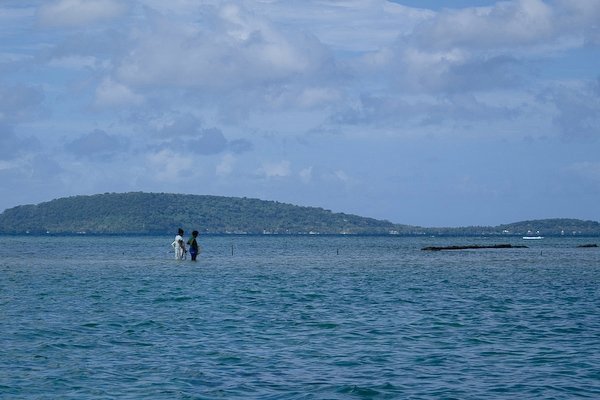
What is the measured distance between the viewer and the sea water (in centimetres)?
2166

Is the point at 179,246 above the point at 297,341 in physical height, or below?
above

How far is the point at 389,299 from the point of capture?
145 feet

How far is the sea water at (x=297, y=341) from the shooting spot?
21656mm

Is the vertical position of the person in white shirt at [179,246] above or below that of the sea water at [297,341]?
above

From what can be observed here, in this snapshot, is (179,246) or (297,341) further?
(179,246)

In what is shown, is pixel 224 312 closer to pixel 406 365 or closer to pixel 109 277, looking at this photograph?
pixel 406 365

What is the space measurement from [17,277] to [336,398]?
45.4m

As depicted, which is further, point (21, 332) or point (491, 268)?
point (491, 268)

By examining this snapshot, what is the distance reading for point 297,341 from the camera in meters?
28.9

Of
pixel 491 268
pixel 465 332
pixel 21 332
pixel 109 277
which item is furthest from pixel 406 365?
pixel 491 268

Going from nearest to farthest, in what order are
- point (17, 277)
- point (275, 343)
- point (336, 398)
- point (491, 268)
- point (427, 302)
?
point (336, 398)
point (275, 343)
point (427, 302)
point (17, 277)
point (491, 268)

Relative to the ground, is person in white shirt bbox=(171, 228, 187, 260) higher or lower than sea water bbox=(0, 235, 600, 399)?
higher

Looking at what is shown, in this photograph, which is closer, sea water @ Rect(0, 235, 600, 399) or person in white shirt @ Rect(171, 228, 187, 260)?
sea water @ Rect(0, 235, 600, 399)

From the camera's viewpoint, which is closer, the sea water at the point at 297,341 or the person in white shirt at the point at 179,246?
the sea water at the point at 297,341
